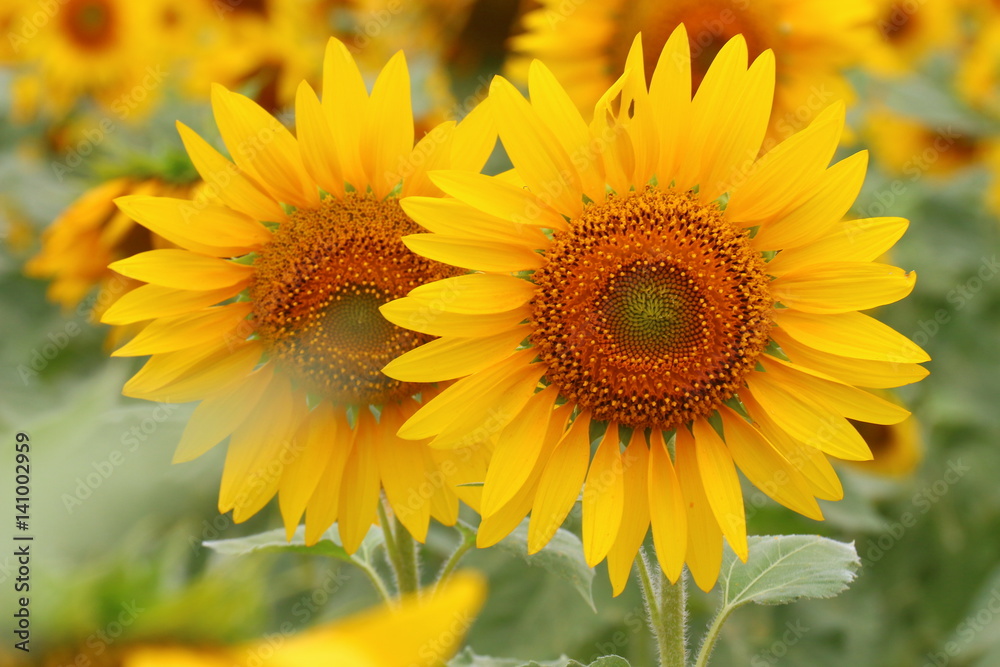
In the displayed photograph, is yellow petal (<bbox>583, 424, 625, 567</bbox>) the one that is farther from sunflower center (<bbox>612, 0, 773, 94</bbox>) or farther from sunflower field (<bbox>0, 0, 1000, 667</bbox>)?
sunflower center (<bbox>612, 0, 773, 94</bbox>)

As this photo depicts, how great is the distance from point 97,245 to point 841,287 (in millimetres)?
2162

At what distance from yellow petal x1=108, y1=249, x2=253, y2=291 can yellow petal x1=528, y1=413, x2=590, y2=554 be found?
588 millimetres

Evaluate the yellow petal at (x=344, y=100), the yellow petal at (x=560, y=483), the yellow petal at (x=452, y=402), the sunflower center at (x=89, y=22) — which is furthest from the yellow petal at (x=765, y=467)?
the sunflower center at (x=89, y=22)

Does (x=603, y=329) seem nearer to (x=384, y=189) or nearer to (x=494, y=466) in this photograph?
(x=494, y=466)

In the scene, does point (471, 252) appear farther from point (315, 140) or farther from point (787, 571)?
point (787, 571)

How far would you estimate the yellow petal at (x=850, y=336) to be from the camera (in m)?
1.35

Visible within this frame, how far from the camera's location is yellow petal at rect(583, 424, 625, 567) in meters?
1.34

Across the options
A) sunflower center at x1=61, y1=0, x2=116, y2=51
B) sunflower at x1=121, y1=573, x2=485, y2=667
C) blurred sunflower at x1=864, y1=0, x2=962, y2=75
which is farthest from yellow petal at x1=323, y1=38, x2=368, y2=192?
sunflower center at x1=61, y1=0, x2=116, y2=51

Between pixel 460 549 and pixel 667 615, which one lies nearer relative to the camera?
pixel 667 615

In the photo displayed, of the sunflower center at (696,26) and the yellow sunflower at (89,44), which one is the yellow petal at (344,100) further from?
the yellow sunflower at (89,44)

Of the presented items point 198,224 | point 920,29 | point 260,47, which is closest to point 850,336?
point 198,224

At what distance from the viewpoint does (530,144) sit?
54.7 inches

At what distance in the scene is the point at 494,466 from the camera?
1381 mm

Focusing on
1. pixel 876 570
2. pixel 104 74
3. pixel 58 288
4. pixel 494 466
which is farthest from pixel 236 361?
pixel 104 74
